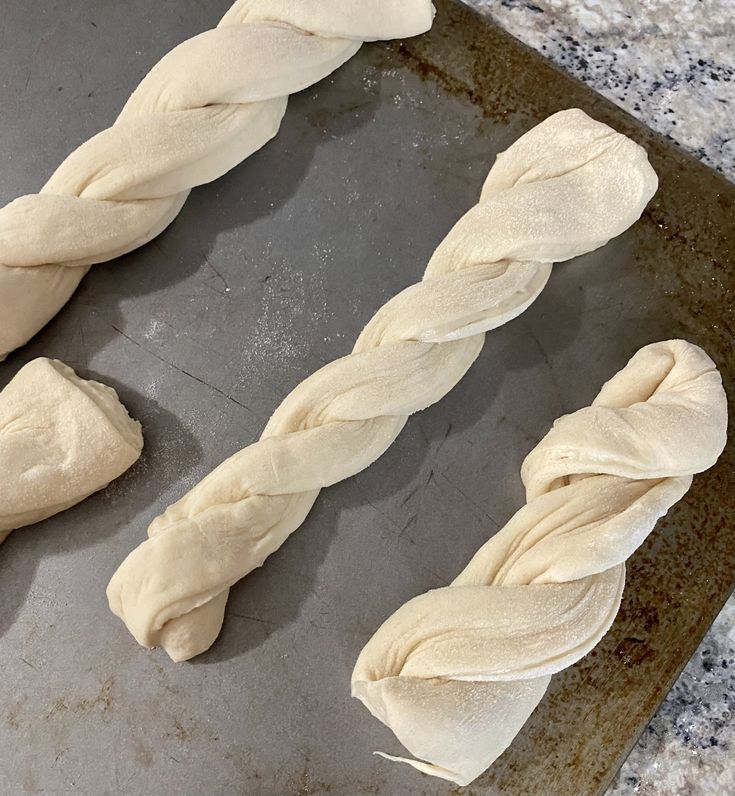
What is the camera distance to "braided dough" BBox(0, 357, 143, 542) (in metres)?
1.11

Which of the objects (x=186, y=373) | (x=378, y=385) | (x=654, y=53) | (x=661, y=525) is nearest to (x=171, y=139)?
(x=186, y=373)

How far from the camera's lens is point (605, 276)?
46.8 inches

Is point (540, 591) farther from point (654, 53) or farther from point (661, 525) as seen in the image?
point (654, 53)

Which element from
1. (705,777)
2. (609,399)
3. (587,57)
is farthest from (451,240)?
(705,777)

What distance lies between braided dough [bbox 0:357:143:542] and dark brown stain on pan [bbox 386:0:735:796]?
690mm

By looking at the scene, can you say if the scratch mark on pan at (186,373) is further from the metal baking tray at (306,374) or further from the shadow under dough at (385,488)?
the shadow under dough at (385,488)

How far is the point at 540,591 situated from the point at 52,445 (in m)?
0.71

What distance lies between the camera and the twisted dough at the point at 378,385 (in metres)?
1.07

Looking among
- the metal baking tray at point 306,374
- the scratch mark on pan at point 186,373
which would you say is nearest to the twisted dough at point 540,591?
the metal baking tray at point 306,374

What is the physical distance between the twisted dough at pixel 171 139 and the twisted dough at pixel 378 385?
0.35 meters

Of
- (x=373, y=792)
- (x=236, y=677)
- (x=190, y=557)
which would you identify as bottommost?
(x=373, y=792)

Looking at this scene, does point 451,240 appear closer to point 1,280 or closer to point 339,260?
point 339,260

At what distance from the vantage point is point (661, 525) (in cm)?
112

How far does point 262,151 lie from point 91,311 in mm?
372
